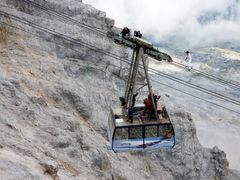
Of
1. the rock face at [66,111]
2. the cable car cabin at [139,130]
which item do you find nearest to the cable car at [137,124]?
the cable car cabin at [139,130]

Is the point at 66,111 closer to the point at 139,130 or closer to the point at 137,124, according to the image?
the point at 139,130

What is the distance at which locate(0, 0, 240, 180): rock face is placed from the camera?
23422 millimetres

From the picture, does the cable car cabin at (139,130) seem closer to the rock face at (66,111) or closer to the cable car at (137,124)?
the cable car at (137,124)

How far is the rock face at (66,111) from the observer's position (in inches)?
922

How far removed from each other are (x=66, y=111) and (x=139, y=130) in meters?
11.9

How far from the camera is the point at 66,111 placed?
1275 inches

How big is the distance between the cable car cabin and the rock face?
11.0 ft

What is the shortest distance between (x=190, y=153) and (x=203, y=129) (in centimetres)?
9000

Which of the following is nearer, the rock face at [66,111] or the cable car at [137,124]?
the cable car at [137,124]

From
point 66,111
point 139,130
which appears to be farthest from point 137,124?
point 66,111

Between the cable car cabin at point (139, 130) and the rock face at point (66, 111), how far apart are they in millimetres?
3341

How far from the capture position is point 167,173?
3819 cm

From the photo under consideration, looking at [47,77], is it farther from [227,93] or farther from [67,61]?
[227,93]

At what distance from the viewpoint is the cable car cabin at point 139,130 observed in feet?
69.7
